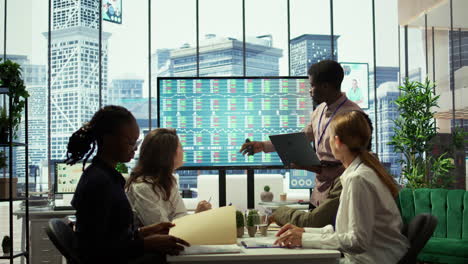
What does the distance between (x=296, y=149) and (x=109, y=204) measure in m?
1.49

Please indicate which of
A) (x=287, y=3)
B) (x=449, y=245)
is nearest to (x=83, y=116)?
(x=287, y=3)

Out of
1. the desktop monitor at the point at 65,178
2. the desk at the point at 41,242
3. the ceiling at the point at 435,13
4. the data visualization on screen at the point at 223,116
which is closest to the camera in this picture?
the data visualization on screen at the point at 223,116

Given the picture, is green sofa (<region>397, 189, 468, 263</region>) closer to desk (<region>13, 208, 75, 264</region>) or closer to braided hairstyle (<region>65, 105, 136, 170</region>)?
desk (<region>13, 208, 75, 264</region>)

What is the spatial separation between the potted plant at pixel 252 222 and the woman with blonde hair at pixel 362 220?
1.12 ft

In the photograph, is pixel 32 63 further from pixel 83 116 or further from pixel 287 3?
pixel 287 3

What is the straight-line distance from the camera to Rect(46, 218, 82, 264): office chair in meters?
1.91

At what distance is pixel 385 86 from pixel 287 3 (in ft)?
8.03

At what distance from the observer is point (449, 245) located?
5.30 m

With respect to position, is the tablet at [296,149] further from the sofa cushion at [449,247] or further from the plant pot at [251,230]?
the sofa cushion at [449,247]

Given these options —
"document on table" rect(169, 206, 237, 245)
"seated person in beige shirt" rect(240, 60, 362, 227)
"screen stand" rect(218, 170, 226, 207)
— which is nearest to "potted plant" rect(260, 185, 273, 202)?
"screen stand" rect(218, 170, 226, 207)

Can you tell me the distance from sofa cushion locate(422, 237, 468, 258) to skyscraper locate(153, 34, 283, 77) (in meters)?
4.88

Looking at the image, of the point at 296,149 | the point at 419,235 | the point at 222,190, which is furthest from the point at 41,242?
Answer: the point at 419,235

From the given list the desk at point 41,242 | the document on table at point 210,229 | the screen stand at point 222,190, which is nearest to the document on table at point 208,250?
the document on table at point 210,229

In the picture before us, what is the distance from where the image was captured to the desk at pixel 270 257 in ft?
6.56
